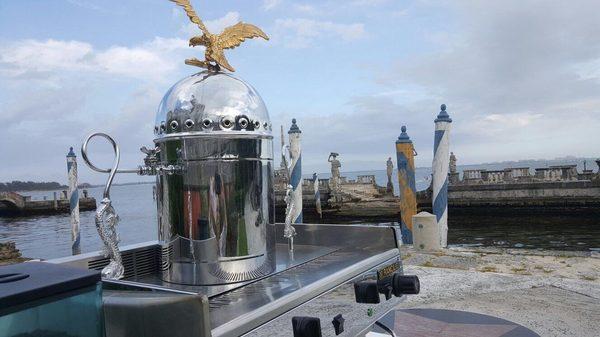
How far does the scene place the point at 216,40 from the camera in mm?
2734

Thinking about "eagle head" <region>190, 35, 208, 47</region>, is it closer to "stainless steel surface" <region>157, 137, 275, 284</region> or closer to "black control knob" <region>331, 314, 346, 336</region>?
"stainless steel surface" <region>157, 137, 275, 284</region>

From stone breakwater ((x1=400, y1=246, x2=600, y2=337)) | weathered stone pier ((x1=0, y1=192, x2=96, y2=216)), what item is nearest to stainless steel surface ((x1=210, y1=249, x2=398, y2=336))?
stone breakwater ((x1=400, y1=246, x2=600, y2=337))

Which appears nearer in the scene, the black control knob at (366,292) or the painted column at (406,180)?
the black control knob at (366,292)

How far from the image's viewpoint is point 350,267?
239 cm

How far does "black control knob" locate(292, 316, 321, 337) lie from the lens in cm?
178

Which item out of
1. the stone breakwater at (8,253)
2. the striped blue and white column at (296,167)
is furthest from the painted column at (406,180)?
the stone breakwater at (8,253)

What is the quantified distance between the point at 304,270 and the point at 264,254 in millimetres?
243

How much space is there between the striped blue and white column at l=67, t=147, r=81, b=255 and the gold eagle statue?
1029 cm

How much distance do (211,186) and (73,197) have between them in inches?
419

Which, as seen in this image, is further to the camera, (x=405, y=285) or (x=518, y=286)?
(x=518, y=286)

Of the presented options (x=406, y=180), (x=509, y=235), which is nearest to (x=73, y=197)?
(x=406, y=180)

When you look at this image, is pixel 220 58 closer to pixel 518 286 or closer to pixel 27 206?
pixel 518 286

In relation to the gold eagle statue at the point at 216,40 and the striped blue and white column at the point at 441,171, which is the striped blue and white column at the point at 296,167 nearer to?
the striped blue and white column at the point at 441,171

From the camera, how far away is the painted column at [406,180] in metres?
8.44
